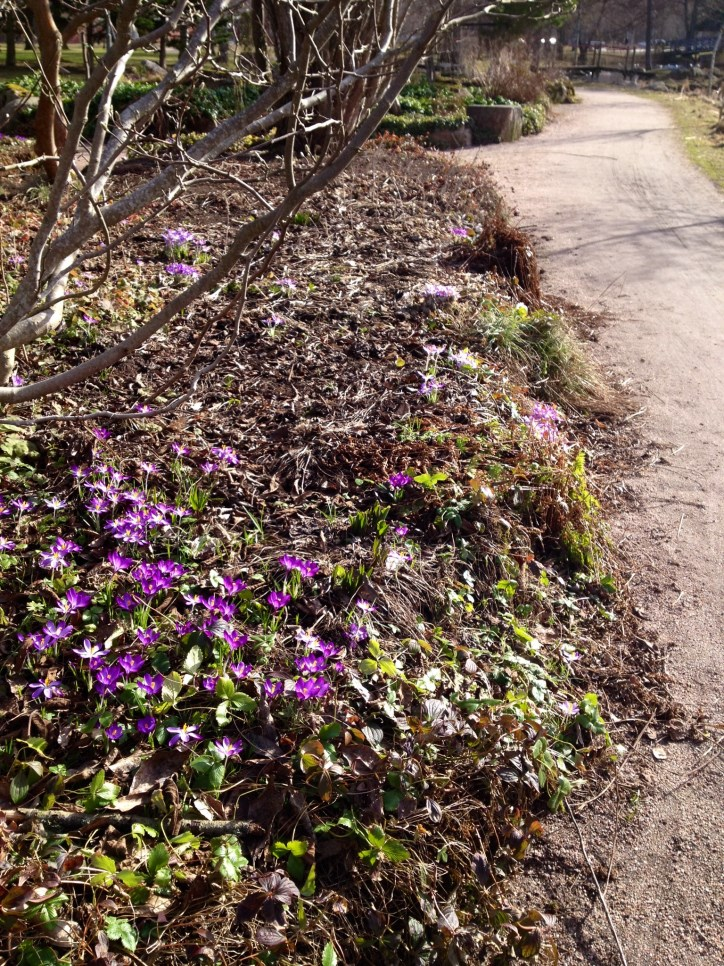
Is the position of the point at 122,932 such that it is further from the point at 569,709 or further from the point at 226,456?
the point at 226,456

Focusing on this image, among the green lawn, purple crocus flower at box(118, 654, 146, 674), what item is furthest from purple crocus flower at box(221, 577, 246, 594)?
the green lawn

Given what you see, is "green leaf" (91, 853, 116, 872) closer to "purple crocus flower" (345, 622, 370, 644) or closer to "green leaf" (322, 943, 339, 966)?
"green leaf" (322, 943, 339, 966)

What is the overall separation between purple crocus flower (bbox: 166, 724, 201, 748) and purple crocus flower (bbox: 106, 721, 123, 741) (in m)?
0.14

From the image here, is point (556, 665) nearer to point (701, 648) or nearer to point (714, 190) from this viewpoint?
point (701, 648)

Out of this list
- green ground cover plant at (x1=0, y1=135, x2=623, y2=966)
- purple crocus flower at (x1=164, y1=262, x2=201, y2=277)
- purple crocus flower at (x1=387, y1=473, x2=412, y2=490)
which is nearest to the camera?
green ground cover plant at (x1=0, y1=135, x2=623, y2=966)

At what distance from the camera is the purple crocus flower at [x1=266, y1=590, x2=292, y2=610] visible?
108 inches

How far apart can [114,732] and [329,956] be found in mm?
842

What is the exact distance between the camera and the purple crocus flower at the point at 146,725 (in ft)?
7.68

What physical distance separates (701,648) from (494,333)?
7.81ft

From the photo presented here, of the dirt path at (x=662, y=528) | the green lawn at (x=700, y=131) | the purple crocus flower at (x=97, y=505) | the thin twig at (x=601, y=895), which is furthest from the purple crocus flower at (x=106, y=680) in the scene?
the green lawn at (x=700, y=131)

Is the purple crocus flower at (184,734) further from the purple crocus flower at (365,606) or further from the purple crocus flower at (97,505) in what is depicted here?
the purple crocus flower at (97,505)

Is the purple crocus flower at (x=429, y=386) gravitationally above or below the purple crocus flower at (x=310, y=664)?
above

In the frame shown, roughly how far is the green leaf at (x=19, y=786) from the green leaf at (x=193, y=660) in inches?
21.3

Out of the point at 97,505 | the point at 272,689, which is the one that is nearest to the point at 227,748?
the point at 272,689
